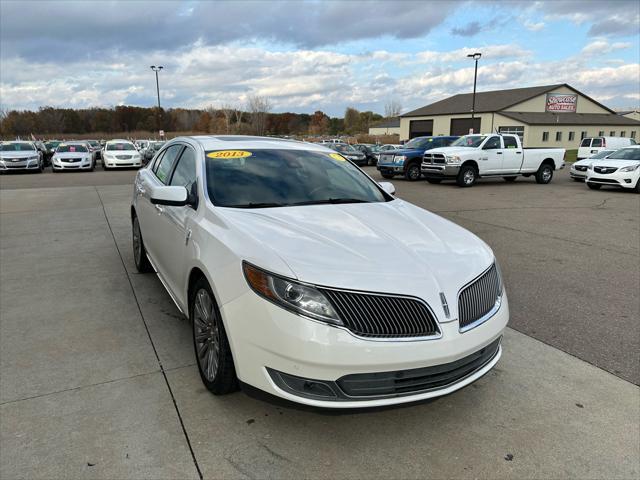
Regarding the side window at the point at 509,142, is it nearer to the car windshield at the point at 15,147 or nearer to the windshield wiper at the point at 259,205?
the windshield wiper at the point at 259,205

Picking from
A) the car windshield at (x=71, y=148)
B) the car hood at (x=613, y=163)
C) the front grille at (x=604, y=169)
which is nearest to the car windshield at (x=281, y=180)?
the front grille at (x=604, y=169)

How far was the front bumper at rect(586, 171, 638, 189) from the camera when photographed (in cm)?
1580

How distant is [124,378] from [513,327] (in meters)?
3.31

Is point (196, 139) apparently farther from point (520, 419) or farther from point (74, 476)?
point (520, 419)

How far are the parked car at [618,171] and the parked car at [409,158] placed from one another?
5725 millimetres

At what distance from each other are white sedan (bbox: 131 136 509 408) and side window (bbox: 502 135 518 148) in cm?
1634

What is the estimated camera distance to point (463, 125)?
59.8 metres

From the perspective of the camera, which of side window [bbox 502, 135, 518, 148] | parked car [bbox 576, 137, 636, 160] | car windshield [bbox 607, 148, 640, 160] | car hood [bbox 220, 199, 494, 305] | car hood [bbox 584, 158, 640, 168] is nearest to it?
car hood [bbox 220, 199, 494, 305]

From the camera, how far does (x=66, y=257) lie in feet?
21.5

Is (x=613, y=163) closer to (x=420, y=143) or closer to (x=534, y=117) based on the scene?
(x=420, y=143)

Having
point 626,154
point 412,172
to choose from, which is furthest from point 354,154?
point 626,154

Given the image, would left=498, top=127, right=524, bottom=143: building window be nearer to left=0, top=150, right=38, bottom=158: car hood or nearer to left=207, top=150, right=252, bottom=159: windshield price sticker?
left=0, top=150, right=38, bottom=158: car hood

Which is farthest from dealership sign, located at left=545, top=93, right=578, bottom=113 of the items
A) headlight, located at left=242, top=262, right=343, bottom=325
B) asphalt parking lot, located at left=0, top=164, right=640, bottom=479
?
headlight, located at left=242, top=262, right=343, bottom=325

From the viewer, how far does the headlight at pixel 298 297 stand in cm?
233
